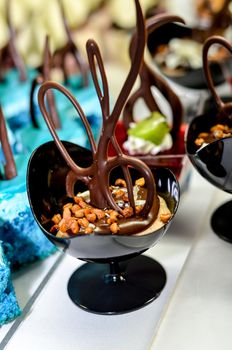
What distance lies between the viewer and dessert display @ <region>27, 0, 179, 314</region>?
0.92 m

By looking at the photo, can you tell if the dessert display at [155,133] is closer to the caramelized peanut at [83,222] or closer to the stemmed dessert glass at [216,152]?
the stemmed dessert glass at [216,152]

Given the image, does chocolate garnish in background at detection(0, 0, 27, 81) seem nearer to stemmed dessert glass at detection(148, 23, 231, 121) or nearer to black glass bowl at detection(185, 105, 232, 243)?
stemmed dessert glass at detection(148, 23, 231, 121)

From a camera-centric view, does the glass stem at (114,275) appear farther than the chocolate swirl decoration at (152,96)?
No

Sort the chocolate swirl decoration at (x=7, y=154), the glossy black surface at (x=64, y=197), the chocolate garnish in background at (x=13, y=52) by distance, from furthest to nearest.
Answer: the chocolate garnish in background at (x=13, y=52)
the chocolate swirl decoration at (x=7, y=154)
the glossy black surface at (x=64, y=197)

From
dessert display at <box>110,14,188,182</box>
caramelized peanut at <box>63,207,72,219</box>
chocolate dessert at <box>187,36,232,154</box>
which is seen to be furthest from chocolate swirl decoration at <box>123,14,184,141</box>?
caramelized peanut at <box>63,207,72,219</box>

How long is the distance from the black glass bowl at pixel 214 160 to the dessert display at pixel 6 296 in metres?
0.39

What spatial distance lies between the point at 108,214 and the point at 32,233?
0.23m

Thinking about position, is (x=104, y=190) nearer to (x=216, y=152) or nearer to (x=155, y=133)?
(x=216, y=152)

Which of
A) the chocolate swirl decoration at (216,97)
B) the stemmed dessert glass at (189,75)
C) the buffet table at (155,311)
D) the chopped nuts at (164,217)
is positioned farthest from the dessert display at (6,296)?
the stemmed dessert glass at (189,75)

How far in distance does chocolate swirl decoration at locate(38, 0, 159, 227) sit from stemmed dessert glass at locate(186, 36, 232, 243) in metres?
0.13

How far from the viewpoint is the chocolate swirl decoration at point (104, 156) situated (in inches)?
35.9

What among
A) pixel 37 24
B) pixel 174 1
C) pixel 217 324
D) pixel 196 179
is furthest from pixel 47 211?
pixel 174 1

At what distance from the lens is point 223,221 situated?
1.25 metres

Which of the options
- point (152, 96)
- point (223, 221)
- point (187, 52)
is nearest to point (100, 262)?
point (223, 221)
